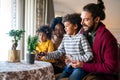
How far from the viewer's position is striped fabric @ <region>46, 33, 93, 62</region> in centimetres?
200

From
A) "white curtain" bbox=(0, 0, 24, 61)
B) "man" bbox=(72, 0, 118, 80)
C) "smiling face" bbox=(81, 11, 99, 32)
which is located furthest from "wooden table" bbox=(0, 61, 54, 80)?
"white curtain" bbox=(0, 0, 24, 61)

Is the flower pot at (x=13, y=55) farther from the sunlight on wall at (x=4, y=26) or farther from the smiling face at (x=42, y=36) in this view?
the sunlight on wall at (x=4, y=26)

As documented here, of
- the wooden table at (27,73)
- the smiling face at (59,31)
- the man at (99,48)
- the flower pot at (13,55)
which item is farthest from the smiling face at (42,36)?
the wooden table at (27,73)

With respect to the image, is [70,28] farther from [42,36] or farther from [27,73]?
[27,73]

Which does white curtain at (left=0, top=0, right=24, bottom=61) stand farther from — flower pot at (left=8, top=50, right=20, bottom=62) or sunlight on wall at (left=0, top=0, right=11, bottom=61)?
flower pot at (left=8, top=50, right=20, bottom=62)

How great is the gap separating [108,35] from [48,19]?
84.7 inches

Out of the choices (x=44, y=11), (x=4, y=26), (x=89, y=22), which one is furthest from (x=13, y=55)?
(x=44, y=11)

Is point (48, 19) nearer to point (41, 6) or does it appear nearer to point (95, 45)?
point (41, 6)

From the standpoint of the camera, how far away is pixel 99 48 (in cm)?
192

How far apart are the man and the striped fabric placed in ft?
0.17

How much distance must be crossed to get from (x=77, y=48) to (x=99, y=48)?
28 cm

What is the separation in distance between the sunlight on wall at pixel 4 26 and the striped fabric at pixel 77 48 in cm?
109

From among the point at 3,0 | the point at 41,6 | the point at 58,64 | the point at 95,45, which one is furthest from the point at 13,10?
the point at 95,45

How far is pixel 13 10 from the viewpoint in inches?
135
